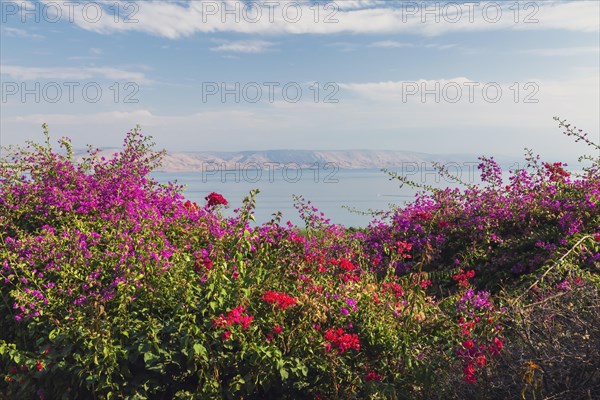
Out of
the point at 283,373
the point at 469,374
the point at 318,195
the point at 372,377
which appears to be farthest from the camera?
the point at 318,195

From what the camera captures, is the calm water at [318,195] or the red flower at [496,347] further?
the calm water at [318,195]

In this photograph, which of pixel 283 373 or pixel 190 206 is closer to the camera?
pixel 283 373

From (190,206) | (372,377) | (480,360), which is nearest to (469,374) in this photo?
(480,360)

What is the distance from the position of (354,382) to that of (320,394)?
0.96 feet

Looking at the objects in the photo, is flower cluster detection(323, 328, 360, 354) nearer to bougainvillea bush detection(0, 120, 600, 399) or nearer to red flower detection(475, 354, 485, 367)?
bougainvillea bush detection(0, 120, 600, 399)

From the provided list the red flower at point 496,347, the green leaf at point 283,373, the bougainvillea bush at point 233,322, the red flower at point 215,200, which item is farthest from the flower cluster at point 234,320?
the red flower at point 215,200

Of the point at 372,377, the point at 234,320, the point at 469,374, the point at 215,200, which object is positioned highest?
the point at 215,200

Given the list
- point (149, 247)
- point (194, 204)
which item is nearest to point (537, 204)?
point (194, 204)

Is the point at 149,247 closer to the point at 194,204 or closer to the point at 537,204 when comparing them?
the point at 194,204

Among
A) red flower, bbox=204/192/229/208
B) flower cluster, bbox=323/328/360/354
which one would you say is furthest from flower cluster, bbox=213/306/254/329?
red flower, bbox=204/192/229/208

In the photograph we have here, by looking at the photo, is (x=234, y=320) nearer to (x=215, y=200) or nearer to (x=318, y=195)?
(x=215, y=200)

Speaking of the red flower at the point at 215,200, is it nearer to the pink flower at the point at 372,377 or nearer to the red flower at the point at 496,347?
the pink flower at the point at 372,377

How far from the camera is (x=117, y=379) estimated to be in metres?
4.31

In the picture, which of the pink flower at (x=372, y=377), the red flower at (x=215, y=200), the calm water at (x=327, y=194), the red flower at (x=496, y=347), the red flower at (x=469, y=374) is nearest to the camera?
the red flower at (x=469, y=374)
